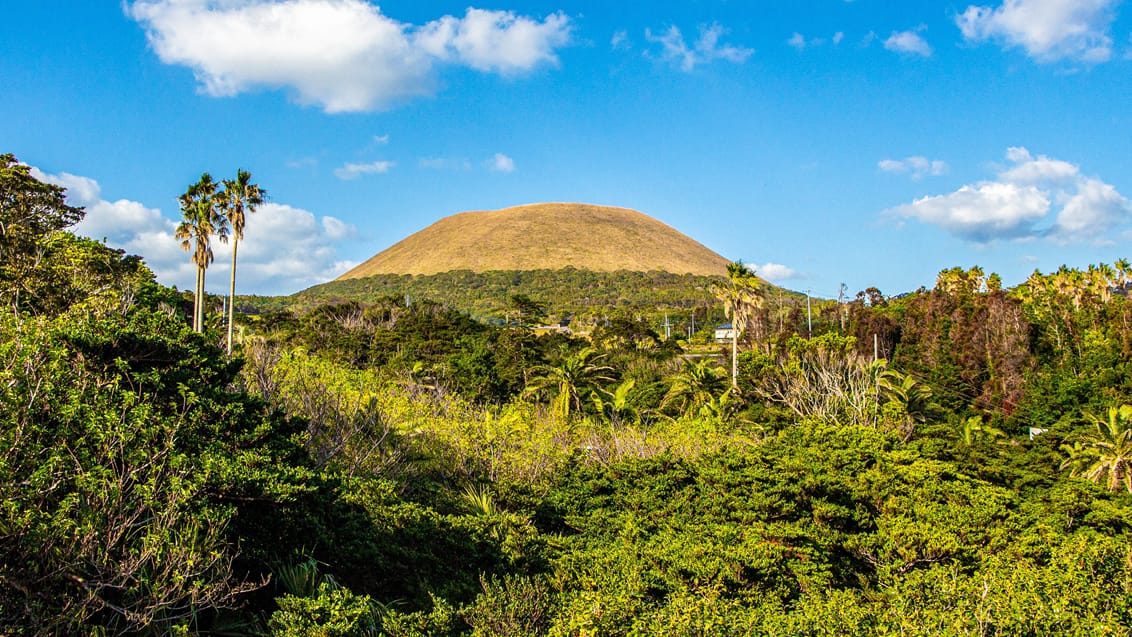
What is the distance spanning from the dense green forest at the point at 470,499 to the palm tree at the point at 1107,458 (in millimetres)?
121

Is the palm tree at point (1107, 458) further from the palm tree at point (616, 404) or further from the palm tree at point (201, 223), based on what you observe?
the palm tree at point (201, 223)

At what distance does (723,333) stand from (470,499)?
88.3 meters

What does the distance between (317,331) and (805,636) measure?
→ 54.4 metres

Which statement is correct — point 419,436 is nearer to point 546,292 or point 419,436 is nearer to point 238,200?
point 238,200

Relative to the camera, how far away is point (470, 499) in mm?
19188

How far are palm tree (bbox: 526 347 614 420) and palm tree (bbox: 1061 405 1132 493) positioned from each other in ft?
71.2

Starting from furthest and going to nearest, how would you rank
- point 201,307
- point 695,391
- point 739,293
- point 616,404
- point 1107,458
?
point 739,293 < point 695,391 < point 616,404 < point 1107,458 < point 201,307

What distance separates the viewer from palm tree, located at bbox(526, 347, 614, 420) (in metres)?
38.3

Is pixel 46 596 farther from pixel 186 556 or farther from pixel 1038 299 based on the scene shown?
pixel 1038 299

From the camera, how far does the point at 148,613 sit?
7.94 metres

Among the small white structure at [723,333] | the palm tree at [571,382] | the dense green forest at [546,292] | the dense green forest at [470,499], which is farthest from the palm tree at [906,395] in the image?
the dense green forest at [546,292]

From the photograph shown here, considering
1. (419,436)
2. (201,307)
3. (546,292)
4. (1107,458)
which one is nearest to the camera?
(419,436)

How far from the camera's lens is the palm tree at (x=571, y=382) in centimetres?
3831

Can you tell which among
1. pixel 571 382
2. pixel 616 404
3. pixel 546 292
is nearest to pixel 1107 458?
pixel 616 404
